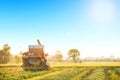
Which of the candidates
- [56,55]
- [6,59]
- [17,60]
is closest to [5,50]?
[6,59]

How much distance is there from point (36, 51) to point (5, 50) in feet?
150

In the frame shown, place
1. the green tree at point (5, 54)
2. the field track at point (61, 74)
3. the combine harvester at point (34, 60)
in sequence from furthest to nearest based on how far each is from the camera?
1. the green tree at point (5, 54)
2. the combine harvester at point (34, 60)
3. the field track at point (61, 74)

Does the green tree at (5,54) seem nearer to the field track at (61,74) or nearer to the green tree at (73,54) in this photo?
the green tree at (73,54)

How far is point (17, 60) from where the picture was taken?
330 feet

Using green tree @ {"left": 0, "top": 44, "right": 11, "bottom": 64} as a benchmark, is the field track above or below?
below

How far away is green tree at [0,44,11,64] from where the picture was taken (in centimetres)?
8057

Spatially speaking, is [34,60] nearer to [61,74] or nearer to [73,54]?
[61,74]

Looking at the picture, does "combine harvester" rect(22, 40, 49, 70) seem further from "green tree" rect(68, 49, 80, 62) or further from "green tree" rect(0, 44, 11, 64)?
"green tree" rect(68, 49, 80, 62)

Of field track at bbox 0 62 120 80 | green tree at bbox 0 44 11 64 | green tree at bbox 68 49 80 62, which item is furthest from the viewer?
green tree at bbox 68 49 80 62

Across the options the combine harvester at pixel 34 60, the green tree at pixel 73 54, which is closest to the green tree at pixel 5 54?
the green tree at pixel 73 54

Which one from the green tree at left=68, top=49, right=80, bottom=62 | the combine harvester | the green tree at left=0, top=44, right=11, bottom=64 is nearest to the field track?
the combine harvester

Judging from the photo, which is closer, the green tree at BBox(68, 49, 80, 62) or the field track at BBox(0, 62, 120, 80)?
the field track at BBox(0, 62, 120, 80)

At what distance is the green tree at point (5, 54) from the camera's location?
80.6 metres

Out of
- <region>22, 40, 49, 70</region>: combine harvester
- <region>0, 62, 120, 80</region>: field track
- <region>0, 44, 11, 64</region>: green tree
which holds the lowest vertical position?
<region>0, 62, 120, 80</region>: field track
